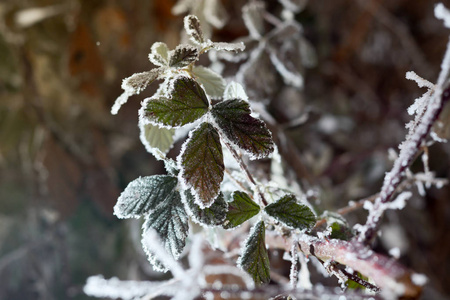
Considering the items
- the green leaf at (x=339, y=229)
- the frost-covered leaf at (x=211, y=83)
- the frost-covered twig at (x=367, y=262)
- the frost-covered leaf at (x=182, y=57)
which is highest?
the frost-covered leaf at (x=211, y=83)

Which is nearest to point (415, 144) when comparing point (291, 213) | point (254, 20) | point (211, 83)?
point (291, 213)

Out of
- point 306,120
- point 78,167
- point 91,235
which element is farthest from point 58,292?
point 306,120

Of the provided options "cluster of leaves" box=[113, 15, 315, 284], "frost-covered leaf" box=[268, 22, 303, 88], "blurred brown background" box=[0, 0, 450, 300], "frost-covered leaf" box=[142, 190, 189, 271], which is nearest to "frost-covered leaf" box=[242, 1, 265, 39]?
"frost-covered leaf" box=[268, 22, 303, 88]

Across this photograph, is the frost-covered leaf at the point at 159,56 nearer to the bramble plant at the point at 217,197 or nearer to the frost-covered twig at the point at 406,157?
the bramble plant at the point at 217,197

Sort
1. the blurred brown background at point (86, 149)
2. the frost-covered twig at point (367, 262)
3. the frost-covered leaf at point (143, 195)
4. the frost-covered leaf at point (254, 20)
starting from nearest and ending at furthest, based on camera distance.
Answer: the frost-covered twig at point (367, 262), the frost-covered leaf at point (143, 195), the frost-covered leaf at point (254, 20), the blurred brown background at point (86, 149)

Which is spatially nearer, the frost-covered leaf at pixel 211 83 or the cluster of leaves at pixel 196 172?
the cluster of leaves at pixel 196 172

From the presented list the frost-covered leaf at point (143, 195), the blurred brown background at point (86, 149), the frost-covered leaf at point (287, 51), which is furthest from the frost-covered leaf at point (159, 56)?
the blurred brown background at point (86, 149)

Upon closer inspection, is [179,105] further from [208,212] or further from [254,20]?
[254,20]
